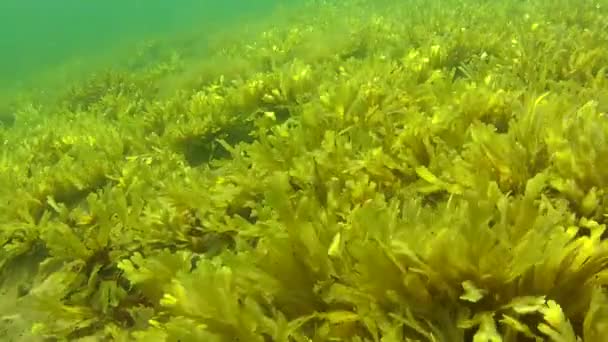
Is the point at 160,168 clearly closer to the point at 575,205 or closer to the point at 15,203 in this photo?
the point at 15,203

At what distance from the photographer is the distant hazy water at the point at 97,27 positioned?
73.4 feet

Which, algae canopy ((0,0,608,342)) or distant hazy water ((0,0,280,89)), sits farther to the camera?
distant hazy water ((0,0,280,89))

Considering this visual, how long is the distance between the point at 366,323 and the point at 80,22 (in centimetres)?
5671

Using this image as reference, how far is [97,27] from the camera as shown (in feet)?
139

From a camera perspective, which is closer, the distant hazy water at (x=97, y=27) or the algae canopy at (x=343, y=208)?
the algae canopy at (x=343, y=208)

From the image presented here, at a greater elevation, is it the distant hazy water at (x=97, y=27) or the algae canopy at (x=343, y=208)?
the algae canopy at (x=343, y=208)

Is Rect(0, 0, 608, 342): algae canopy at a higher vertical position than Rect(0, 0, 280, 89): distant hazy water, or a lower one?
higher

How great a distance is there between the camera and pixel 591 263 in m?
1.88

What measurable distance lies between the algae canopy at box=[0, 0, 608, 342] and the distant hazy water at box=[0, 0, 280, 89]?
43.9 feet

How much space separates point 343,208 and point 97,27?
45.5 metres

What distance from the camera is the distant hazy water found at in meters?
22.4

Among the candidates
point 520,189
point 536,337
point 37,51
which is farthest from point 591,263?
point 37,51

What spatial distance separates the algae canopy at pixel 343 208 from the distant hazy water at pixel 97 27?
1339 cm

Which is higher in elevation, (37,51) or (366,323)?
(366,323)
